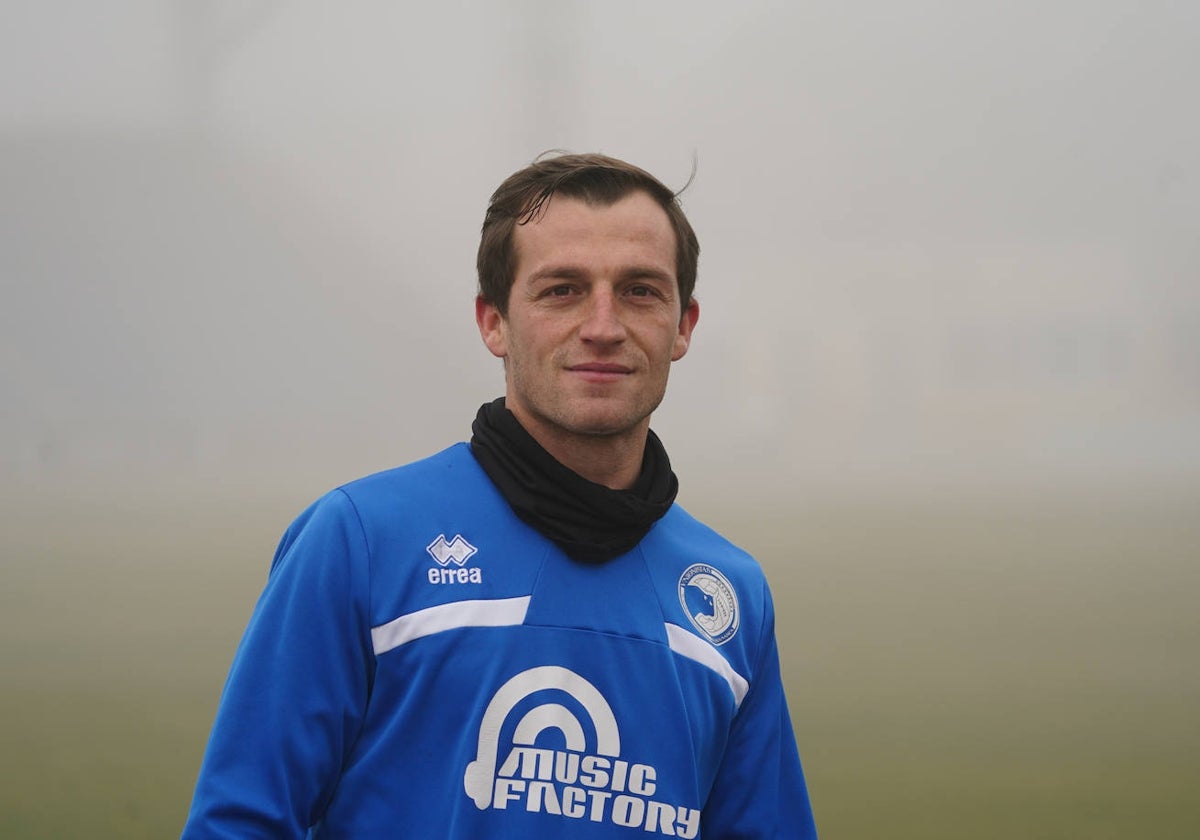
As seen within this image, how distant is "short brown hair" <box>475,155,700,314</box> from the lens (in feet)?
3.71

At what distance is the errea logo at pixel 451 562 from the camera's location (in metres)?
1.00

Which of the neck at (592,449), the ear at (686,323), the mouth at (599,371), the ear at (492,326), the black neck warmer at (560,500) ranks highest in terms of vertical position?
the ear at (686,323)

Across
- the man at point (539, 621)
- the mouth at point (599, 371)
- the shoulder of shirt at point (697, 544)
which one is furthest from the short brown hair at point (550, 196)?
the shoulder of shirt at point (697, 544)

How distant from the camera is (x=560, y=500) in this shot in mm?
1062

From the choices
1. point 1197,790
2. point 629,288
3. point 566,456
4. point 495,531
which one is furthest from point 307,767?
point 1197,790

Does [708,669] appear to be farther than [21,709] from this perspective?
No

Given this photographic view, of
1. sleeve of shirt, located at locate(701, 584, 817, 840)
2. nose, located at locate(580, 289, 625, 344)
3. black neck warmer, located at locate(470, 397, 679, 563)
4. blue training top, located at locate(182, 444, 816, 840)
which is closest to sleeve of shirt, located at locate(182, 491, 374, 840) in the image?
blue training top, located at locate(182, 444, 816, 840)

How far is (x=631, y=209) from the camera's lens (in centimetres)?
112

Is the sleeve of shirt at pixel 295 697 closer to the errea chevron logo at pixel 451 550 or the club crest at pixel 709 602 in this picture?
the errea chevron logo at pixel 451 550

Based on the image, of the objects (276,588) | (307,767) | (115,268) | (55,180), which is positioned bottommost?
(307,767)

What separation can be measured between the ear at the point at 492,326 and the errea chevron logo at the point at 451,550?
0.69ft

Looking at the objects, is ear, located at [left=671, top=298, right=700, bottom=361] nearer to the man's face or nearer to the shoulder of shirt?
the man's face

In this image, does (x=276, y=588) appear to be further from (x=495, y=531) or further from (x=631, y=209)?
(x=631, y=209)

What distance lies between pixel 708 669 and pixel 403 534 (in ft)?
1.04
